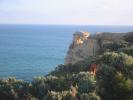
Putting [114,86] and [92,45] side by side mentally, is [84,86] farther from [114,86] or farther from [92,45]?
[92,45]

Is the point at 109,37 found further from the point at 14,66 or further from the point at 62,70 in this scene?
the point at 14,66

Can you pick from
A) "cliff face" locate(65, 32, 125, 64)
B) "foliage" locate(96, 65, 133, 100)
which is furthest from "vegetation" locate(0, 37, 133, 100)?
"cliff face" locate(65, 32, 125, 64)

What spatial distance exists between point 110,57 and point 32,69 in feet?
175

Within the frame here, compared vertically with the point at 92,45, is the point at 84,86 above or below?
below

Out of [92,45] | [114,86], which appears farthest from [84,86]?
[92,45]

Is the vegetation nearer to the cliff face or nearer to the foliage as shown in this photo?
the foliage

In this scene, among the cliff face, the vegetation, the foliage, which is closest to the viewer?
the vegetation

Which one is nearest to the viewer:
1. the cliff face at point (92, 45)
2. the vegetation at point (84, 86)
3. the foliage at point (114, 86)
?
the vegetation at point (84, 86)

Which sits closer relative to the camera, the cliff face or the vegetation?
the vegetation

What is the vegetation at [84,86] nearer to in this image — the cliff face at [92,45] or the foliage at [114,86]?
the foliage at [114,86]

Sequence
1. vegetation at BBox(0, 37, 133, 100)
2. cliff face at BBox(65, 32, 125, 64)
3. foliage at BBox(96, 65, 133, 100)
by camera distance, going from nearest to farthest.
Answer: vegetation at BBox(0, 37, 133, 100), foliage at BBox(96, 65, 133, 100), cliff face at BBox(65, 32, 125, 64)

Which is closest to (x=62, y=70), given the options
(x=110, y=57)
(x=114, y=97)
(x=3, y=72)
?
(x=110, y=57)

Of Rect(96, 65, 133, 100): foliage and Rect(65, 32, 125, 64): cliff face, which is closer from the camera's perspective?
Rect(96, 65, 133, 100): foliage

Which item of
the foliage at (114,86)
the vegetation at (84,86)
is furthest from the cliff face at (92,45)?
the foliage at (114,86)
